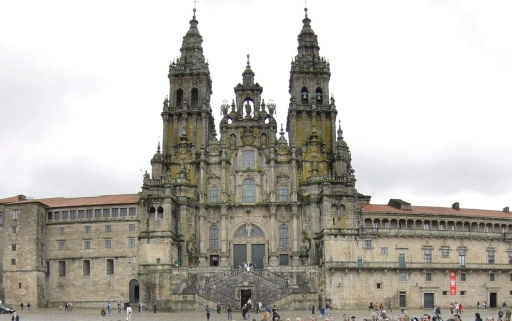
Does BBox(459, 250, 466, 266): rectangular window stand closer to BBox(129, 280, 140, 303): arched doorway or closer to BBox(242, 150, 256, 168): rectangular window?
BBox(242, 150, 256, 168): rectangular window

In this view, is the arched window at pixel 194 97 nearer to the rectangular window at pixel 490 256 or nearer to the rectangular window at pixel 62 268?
the rectangular window at pixel 62 268

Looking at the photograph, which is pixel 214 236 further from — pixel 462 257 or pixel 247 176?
pixel 462 257

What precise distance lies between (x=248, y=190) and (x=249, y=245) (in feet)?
22.5

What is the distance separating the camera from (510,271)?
267ft

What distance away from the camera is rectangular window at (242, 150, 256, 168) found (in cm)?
8731

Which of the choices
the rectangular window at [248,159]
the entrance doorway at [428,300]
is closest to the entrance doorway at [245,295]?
the rectangular window at [248,159]

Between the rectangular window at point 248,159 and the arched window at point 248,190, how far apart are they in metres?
1.80

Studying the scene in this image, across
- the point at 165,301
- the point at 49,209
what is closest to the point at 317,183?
the point at 165,301

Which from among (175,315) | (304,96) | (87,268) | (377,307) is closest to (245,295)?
(175,315)

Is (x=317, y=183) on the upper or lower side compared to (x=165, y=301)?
upper

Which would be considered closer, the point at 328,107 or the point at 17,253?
the point at 17,253

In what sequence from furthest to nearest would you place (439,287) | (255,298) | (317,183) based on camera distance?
(317,183) → (439,287) → (255,298)

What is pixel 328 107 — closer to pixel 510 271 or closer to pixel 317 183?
pixel 317 183

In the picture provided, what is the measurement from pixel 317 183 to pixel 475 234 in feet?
63.9
